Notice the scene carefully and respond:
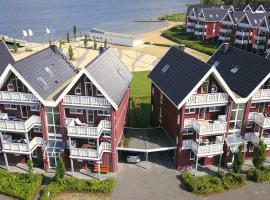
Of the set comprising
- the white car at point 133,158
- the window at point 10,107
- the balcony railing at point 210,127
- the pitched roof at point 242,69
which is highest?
the pitched roof at point 242,69

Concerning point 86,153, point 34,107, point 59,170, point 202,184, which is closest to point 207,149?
point 202,184

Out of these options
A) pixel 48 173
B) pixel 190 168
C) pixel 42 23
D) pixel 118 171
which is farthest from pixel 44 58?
pixel 42 23

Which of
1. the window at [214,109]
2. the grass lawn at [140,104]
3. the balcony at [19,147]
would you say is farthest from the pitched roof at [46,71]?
the window at [214,109]

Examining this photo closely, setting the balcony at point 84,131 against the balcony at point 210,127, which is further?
the balcony at point 210,127

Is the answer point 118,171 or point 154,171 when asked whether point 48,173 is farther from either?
point 154,171

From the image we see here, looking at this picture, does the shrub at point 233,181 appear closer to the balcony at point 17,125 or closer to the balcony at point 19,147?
the balcony at point 19,147
